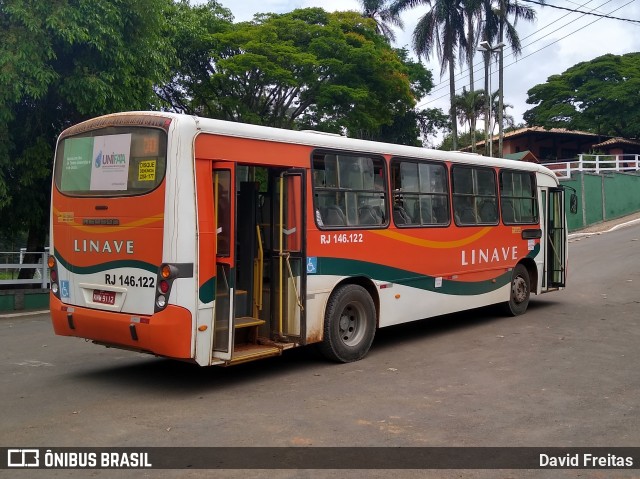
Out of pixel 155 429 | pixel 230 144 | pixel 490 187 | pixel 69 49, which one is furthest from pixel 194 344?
pixel 69 49

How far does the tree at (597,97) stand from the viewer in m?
45.6

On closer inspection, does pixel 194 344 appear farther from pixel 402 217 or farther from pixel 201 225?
pixel 402 217

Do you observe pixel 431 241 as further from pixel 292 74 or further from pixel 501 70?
pixel 501 70

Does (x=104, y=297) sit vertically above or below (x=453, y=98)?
below

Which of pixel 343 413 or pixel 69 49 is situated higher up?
pixel 69 49

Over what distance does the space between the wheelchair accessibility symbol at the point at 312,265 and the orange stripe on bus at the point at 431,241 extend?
3.87 ft

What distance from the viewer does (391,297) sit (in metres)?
9.13

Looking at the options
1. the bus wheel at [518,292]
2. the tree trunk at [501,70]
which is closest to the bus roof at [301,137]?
the bus wheel at [518,292]

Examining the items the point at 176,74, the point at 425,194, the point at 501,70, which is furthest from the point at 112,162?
the point at 501,70

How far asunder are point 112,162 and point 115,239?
849 millimetres

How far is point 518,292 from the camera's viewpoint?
12219mm

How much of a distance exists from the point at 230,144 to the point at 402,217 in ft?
10.5

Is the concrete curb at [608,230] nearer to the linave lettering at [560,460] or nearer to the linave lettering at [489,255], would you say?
the linave lettering at [489,255]

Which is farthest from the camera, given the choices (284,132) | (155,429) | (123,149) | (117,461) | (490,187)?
(490,187)
